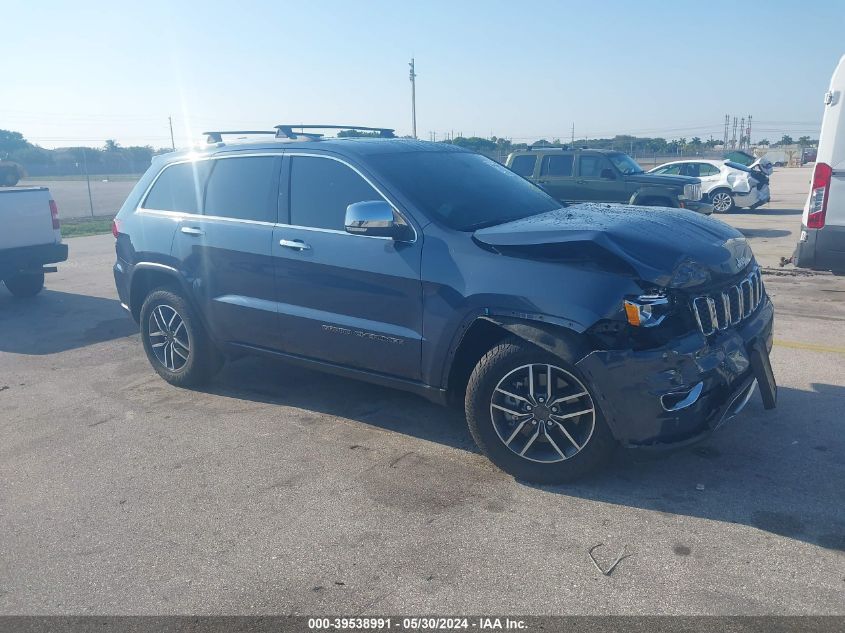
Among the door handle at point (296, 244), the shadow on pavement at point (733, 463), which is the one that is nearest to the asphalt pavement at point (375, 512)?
the shadow on pavement at point (733, 463)

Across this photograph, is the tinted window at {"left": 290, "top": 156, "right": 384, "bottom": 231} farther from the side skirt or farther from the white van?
the white van

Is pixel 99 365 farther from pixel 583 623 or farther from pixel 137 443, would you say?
pixel 583 623

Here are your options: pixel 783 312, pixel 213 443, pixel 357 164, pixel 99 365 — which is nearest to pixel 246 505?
pixel 213 443

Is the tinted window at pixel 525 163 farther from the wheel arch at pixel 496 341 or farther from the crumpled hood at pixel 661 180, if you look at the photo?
the wheel arch at pixel 496 341

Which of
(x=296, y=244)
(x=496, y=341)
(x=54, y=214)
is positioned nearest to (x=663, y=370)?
(x=496, y=341)

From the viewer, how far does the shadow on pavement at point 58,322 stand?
7.74 m

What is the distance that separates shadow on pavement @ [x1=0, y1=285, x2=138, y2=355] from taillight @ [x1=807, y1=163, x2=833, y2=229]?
23.8 feet

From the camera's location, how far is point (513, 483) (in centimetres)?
415

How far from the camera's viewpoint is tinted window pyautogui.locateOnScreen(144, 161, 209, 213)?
18.8ft

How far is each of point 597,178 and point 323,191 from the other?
10.9 meters

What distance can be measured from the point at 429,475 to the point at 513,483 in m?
0.49

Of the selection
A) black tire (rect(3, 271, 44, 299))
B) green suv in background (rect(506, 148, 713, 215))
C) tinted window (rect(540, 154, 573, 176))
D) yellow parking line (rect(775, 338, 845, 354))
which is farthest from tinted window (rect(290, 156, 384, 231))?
tinted window (rect(540, 154, 573, 176))

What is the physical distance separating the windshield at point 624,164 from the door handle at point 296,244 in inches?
444

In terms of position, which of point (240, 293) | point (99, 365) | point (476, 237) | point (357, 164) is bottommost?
point (99, 365)
